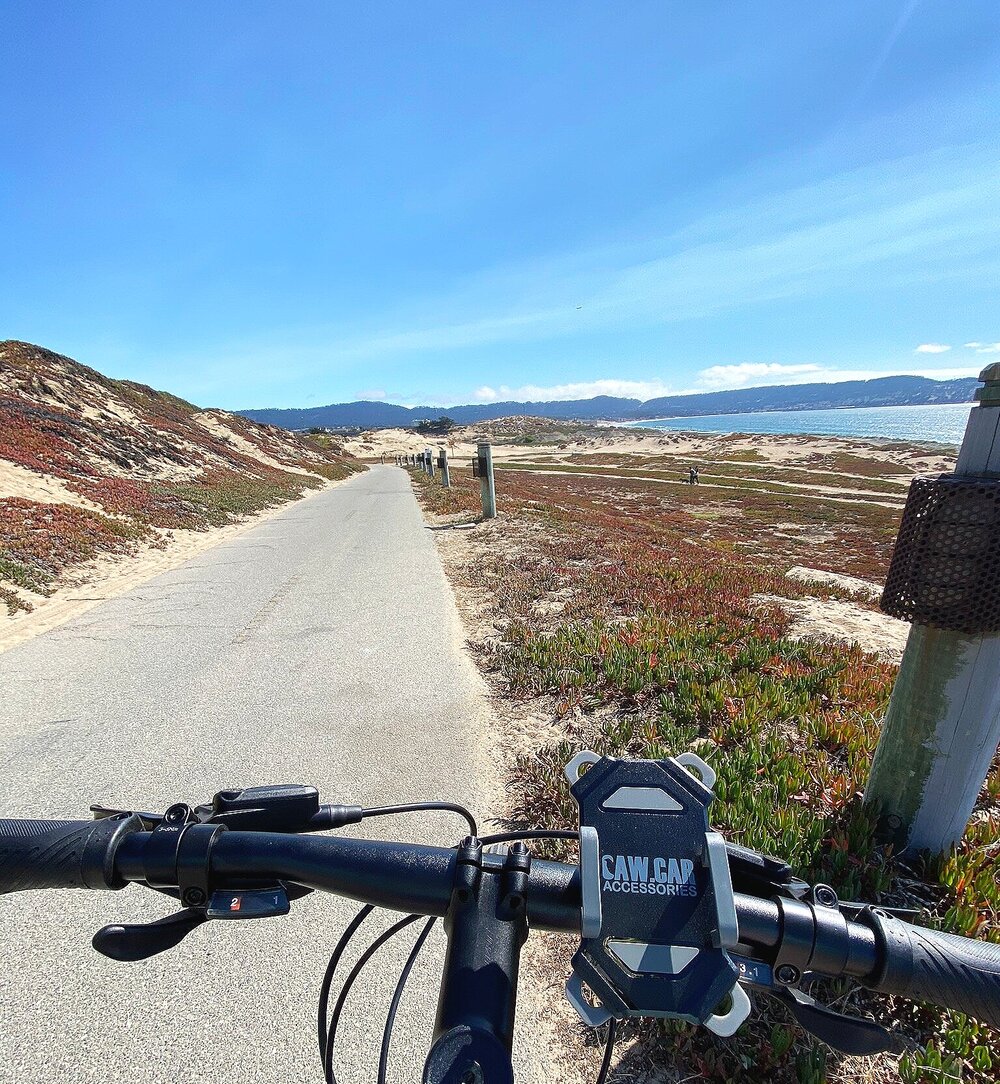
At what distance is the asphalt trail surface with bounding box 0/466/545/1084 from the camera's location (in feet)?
7.05

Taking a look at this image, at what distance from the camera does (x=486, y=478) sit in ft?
54.0

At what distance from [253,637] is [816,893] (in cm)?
692


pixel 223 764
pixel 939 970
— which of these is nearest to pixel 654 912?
pixel 939 970

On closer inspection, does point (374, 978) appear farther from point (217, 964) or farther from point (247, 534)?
point (247, 534)

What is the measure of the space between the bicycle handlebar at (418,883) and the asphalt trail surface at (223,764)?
151 centimetres

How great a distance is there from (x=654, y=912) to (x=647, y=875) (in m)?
0.05

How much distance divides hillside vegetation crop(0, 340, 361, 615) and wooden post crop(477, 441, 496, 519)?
8.64 m

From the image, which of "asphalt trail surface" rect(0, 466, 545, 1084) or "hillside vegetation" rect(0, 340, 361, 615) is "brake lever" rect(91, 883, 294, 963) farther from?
"hillside vegetation" rect(0, 340, 361, 615)

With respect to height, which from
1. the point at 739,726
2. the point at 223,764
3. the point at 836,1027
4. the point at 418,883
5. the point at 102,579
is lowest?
the point at 102,579

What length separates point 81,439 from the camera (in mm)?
22328

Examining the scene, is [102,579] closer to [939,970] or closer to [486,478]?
[486,478]

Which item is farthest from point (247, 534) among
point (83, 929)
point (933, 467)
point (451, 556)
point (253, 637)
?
point (933, 467)

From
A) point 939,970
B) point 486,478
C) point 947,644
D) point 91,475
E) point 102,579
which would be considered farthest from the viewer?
point 91,475

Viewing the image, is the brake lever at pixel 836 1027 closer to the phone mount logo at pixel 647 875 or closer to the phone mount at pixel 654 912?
the phone mount at pixel 654 912
